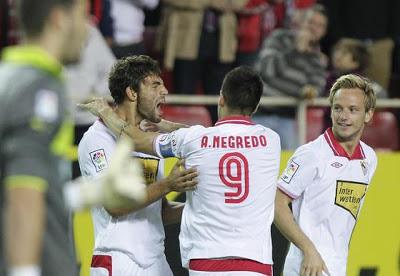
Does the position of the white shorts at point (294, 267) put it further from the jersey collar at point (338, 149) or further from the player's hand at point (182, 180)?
the player's hand at point (182, 180)

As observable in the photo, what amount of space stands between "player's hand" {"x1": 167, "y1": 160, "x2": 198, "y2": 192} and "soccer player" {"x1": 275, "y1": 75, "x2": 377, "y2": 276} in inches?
23.4

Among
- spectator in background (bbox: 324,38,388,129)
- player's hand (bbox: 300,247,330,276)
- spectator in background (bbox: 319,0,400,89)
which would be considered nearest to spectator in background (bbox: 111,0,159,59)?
spectator in background (bbox: 324,38,388,129)

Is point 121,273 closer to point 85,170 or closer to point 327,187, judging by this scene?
point 85,170

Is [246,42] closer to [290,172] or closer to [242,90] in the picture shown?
[290,172]

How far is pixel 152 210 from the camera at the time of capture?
5.73 m

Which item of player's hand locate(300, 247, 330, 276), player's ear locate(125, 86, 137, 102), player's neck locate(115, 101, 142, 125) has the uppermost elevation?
player's ear locate(125, 86, 137, 102)

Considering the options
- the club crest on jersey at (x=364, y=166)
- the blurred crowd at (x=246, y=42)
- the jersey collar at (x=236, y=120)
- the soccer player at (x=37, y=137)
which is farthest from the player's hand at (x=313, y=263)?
the blurred crowd at (x=246, y=42)

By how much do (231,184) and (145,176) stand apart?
65cm

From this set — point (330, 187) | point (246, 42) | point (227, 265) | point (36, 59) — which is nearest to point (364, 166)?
point (330, 187)

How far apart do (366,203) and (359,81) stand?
7.13ft

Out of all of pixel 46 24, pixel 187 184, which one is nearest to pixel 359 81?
pixel 187 184

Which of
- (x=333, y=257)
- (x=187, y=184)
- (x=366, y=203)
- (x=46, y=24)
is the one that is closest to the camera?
(x=46, y=24)

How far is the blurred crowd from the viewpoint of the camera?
29.3ft

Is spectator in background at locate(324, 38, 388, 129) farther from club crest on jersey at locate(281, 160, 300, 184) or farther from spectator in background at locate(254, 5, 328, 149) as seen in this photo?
club crest on jersey at locate(281, 160, 300, 184)
